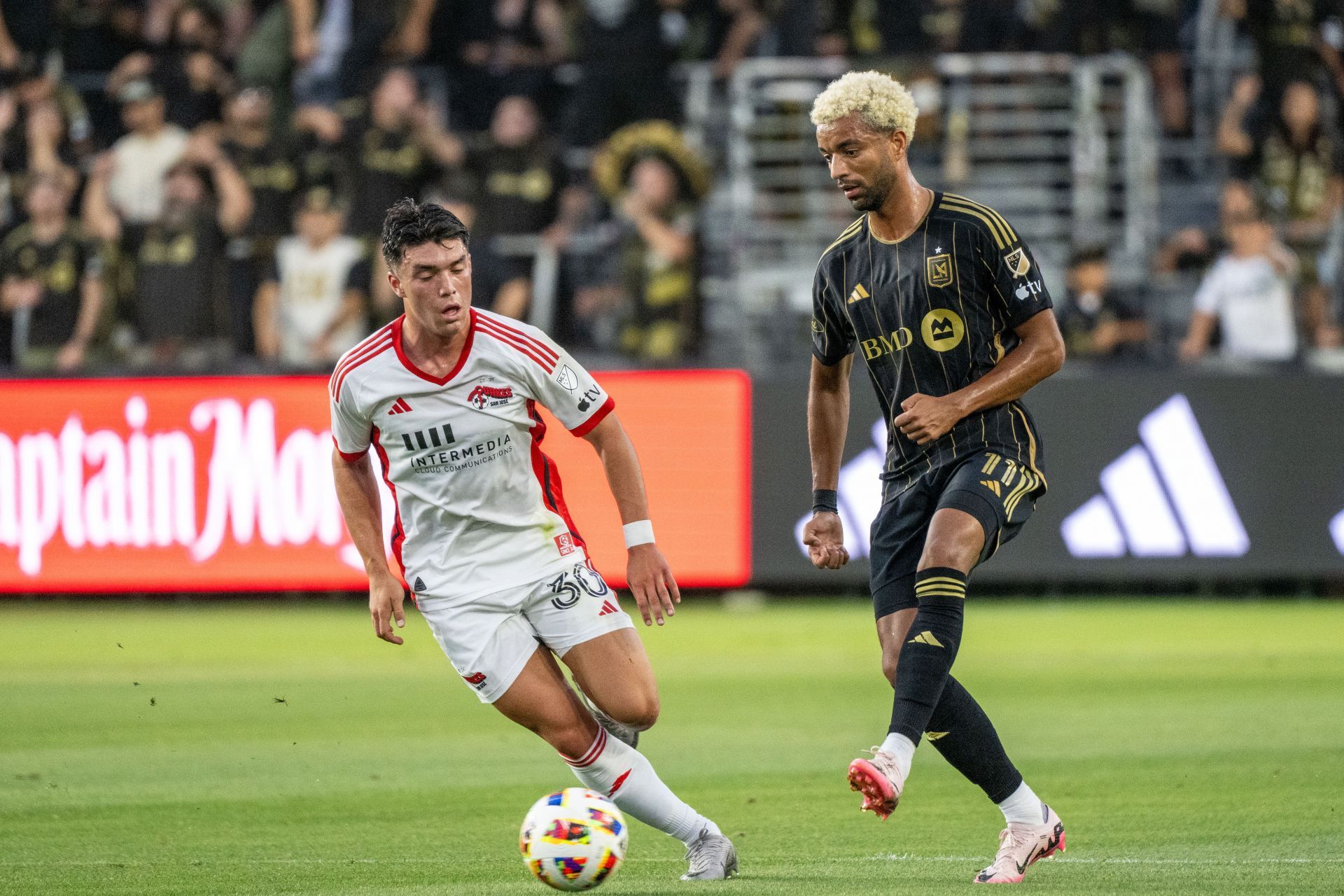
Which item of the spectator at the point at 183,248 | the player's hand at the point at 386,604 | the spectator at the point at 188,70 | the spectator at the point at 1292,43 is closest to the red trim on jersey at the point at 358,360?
the player's hand at the point at 386,604

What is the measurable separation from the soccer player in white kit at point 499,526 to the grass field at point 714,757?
0.48 metres

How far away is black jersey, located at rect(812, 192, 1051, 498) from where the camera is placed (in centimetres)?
589

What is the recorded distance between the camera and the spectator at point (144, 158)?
16625 mm

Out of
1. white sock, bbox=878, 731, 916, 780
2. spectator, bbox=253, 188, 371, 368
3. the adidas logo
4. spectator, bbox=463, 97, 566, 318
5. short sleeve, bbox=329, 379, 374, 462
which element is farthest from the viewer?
spectator, bbox=463, 97, 566, 318

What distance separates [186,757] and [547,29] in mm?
10211

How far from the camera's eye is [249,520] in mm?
14953

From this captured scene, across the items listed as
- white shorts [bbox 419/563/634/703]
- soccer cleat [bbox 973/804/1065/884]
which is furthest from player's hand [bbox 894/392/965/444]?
soccer cleat [bbox 973/804/1065/884]

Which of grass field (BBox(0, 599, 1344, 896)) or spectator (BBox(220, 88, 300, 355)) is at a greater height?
spectator (BBox(220, 88, 300, 355))

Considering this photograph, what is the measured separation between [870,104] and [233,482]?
1007cm

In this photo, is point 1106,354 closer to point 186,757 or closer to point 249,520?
point 249,520

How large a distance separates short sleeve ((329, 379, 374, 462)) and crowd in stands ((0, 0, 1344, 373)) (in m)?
8.86

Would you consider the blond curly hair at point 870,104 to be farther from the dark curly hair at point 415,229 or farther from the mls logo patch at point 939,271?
the dark curly hair at point 415,229

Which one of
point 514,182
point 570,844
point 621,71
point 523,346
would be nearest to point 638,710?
point 570,844

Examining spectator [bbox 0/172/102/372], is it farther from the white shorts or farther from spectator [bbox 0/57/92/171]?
the white shorts
